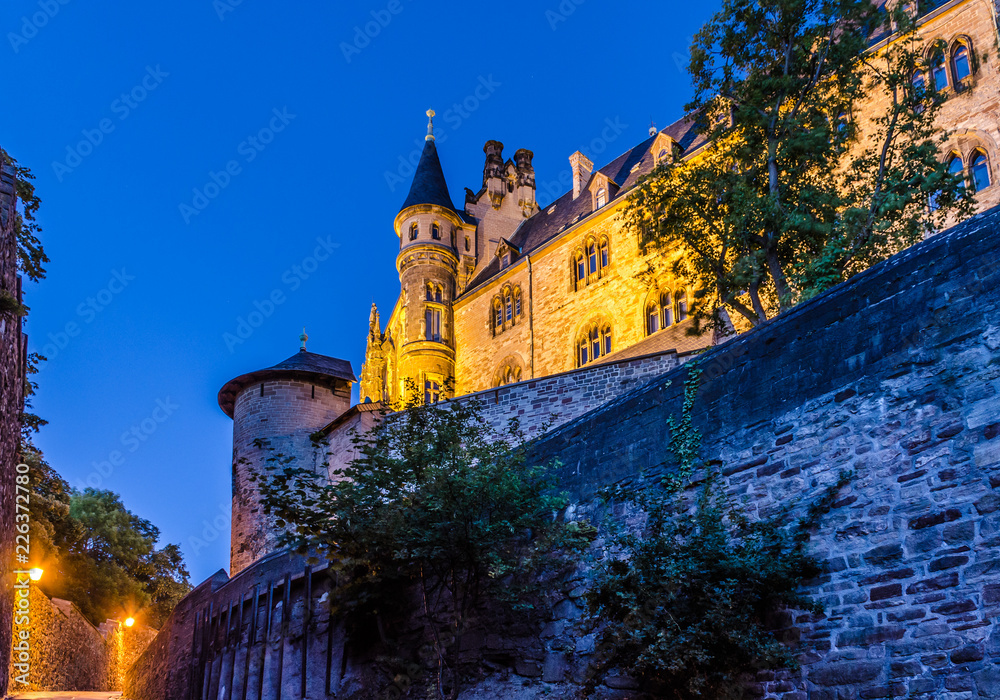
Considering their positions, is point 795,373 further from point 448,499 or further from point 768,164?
point 768,164

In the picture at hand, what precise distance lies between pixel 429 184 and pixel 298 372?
51.2 ft

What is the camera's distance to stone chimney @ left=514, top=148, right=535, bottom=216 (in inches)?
1813

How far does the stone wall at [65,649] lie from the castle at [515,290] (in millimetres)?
5064

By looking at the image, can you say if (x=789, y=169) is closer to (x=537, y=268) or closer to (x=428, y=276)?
(x=537, y=268)

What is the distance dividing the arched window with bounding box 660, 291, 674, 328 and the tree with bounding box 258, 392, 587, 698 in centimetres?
1796

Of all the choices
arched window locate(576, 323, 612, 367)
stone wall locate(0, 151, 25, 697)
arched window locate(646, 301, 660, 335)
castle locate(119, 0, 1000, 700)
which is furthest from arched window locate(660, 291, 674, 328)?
stone wall locate(0, 151, 25, 697)

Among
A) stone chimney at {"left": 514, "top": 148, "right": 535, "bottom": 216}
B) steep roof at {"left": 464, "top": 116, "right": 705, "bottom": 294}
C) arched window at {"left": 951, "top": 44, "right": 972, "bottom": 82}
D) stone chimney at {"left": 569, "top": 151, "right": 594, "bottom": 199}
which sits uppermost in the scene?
stone chimney at {"left": 514, "top": 148, "right": 535, "bottom": 216}

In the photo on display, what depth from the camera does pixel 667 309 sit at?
1211 inches

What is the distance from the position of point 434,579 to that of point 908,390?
734cm

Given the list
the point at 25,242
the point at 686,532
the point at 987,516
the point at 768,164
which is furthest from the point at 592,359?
the point at 987,516

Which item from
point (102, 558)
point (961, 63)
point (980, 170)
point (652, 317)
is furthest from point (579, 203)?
point (102, 558)

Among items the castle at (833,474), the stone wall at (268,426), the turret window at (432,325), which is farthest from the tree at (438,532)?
the turret window at (432,325)

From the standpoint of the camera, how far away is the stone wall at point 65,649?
21125 mm

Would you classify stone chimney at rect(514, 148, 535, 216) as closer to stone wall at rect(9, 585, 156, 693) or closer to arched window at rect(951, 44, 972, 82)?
arched window at rect(951, 44, 972, 82)
